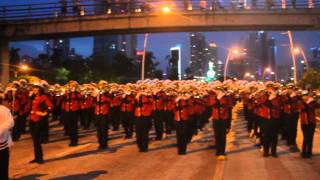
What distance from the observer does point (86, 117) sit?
86.5ft

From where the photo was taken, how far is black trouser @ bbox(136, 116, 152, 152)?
16.7 m

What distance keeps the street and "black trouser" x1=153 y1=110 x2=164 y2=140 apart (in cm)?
98

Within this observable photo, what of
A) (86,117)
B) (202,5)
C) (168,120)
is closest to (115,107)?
(168,120)

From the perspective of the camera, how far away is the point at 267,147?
15.5m

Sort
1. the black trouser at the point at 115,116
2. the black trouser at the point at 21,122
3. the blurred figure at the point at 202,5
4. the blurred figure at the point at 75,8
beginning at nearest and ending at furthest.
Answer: the black trouser at the point at 21,122 < the black trouser at the point at 115,116 < the blurred figure at the point at 202,5 < the blurred figure at the point at 75,8

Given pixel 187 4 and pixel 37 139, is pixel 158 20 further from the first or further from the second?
pixel 37 139

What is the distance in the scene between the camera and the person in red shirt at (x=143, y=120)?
1670cm

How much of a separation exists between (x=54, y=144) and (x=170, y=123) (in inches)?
218

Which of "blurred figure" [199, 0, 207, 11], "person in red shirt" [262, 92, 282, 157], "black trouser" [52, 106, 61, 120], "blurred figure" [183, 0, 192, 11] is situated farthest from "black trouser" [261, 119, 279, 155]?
"blurred figure" [183, 0, 192, 11]

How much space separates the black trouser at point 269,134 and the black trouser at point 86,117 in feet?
38.0

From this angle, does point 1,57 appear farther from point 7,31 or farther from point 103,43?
point 103,43

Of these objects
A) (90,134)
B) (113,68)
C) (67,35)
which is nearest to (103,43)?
(113,68)


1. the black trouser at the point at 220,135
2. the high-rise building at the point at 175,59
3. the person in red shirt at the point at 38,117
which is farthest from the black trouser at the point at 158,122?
the high-rise building at the point at 175,59

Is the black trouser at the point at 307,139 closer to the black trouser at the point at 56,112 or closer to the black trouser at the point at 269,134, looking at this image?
the black trouser at the point at 269,134
